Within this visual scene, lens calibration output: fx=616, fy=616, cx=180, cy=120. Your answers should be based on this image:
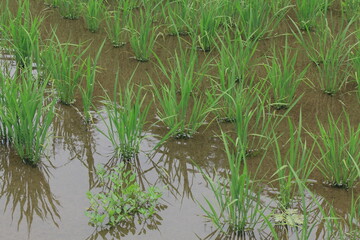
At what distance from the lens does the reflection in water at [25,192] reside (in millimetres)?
2824

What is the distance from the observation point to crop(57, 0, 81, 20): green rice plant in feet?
16.3

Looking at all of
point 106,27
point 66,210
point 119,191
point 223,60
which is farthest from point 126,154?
point 106,27

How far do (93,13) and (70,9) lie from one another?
1.19 feet

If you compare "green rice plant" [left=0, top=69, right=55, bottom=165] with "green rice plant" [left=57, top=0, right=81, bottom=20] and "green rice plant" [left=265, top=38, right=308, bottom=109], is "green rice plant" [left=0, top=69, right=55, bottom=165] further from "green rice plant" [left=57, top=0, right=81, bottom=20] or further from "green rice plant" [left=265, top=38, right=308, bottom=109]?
"green rice plant" [left=57, top=0, right=81, bottom=20]

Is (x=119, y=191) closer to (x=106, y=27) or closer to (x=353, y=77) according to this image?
(x=353, y=77)

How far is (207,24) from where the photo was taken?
4.38 m

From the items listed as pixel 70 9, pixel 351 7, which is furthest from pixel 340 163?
pixel 70 9

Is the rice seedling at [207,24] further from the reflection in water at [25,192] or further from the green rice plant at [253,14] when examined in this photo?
the reflection in water at [25,192]

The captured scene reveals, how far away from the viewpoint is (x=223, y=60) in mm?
3764

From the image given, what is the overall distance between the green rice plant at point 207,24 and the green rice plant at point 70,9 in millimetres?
1087

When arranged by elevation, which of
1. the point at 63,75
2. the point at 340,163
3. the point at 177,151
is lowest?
the point at 340,163

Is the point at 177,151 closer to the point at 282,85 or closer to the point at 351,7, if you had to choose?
the point at 282,85

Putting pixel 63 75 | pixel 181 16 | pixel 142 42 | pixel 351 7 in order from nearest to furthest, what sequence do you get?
pixel 63 75
pixel 142 42
pixel 181 16
pixel 351 7

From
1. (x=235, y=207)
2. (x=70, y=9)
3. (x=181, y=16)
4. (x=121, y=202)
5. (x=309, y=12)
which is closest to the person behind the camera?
(x=235, y=207)
